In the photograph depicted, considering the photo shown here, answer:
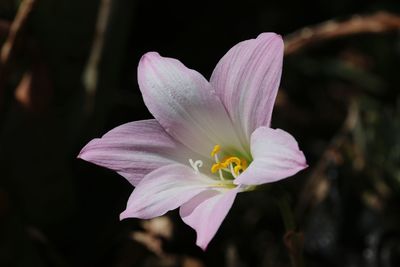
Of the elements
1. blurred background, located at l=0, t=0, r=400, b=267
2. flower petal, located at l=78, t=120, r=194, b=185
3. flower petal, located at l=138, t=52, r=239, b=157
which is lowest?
blurred background, located at l=0, t=0, r=400, b=267

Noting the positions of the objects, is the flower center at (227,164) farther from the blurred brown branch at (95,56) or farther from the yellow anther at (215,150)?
the blurred brown branch at (95,56)

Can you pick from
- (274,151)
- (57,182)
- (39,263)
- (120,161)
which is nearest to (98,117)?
(57,182)

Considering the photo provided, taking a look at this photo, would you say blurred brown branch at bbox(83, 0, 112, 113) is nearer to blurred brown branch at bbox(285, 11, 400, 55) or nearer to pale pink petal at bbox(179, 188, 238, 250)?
blurred brown branch at bbox(285, 11, 400, 55)

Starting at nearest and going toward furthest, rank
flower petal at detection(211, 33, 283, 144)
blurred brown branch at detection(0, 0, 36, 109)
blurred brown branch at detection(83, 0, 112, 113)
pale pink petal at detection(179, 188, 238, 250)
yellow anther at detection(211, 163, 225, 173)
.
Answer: pale pink petal at detection(179, 188, 238, 250)
flower petal at detection(211, 33, 283, 144)
yellow anther at detection(211, 163, 225, 173)
blurred brown branch at detection(0, 0, 36, 109)
blurred brown branch at detection(83, 0, 112, 113)

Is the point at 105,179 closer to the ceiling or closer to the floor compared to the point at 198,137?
closer to the floor

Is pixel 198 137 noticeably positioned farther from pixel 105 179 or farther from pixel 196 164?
pixel 105 179

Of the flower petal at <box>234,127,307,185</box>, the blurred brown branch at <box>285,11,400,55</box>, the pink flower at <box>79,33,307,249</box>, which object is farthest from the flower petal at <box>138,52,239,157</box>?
the blurred brown branch at <box>285,11,400,55</box>

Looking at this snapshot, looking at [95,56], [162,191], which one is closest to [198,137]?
[162,191]
